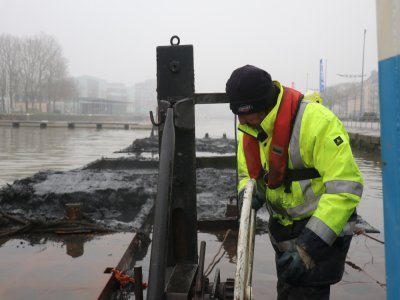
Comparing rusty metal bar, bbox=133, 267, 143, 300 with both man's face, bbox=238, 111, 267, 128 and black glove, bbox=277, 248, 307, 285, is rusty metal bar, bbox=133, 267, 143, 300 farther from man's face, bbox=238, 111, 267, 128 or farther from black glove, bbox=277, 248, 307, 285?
man's face, bbox=238, 111, 267, 128

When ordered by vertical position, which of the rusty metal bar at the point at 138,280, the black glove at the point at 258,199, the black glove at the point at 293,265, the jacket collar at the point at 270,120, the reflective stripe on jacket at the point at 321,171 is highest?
the jacket collar at the point at 270,120

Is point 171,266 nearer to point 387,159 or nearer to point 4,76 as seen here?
point 387,159

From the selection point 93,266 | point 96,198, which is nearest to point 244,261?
point 93,266

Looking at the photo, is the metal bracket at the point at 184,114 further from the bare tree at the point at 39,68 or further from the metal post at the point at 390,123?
the bare tree at the point at 39,68

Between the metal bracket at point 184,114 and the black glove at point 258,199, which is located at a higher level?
the metal bracket at point 184,114

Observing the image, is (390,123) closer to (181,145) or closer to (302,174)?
(302,174)

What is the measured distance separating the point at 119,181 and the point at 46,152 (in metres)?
12.3

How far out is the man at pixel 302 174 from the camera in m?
2.09

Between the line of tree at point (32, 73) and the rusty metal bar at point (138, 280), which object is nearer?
the rusty metal bar at point (138, 280)

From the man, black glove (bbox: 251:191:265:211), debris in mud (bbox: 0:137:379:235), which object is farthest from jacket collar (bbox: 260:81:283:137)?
debris in mud (bbox: 0:137:379:235)

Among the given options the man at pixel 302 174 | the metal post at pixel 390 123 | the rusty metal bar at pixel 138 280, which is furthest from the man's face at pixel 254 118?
the rusty metal bar at pixel 138 280

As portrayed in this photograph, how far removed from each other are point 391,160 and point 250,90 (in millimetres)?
892

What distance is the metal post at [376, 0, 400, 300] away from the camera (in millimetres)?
1574

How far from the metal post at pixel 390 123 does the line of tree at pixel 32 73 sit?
9336cm
